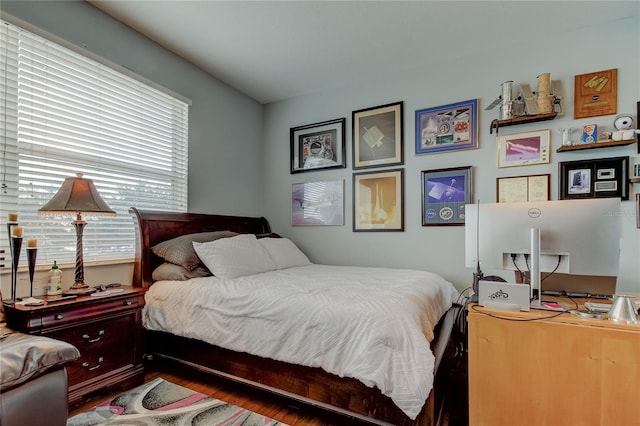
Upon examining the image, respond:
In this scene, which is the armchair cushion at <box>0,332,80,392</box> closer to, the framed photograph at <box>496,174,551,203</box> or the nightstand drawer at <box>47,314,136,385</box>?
the nightstand drawer at <box>47,314,136,385</box>

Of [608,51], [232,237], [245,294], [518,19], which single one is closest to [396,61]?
[518,19]

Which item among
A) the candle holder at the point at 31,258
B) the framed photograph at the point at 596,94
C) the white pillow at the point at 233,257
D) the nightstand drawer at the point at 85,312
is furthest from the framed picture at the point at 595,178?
the candle holder at the point at 31,258

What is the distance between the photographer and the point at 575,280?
1.54 metres

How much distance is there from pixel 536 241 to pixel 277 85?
303cm

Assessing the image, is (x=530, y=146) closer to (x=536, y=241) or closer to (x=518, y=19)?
(x=518, y=19)

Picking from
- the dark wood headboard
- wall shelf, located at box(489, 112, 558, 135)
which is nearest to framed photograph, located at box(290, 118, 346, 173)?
the dark wood headboard

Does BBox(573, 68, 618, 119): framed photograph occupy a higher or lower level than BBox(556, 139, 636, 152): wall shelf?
higher

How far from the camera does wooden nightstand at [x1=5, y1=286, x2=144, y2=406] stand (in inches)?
65.2

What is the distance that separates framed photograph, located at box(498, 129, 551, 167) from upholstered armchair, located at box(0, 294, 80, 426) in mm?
3259

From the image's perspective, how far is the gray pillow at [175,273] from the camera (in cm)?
231

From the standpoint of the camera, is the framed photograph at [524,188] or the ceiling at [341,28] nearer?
the ceiling at [341,28]

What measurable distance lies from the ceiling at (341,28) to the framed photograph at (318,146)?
603 millimetres

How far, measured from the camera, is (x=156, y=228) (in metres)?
2.59

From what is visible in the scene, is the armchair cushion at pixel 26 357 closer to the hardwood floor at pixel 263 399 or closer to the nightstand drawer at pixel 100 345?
the nightstand drawer at pixel 100 345
